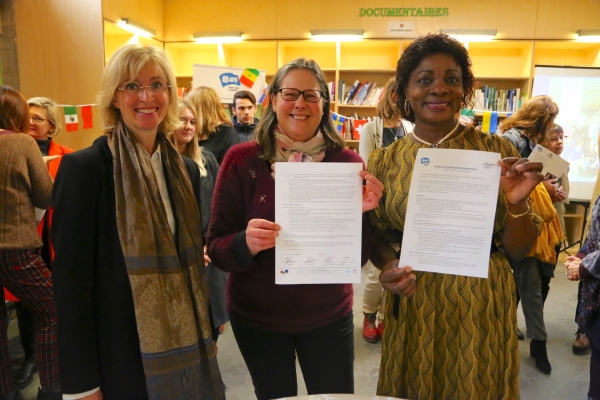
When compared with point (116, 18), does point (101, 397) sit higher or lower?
lower

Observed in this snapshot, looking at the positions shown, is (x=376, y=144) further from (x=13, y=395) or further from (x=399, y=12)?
(x=399, y=12)

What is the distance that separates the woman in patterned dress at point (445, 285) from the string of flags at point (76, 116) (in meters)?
4.12

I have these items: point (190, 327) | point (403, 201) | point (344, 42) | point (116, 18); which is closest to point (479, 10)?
point (344, 42)

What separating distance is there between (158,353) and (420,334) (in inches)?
31.8

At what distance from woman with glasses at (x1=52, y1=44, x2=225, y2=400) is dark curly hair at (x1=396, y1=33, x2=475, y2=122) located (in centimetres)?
76

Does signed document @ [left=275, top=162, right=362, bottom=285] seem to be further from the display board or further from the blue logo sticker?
the display board

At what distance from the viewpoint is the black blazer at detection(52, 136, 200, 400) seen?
1.13 metres

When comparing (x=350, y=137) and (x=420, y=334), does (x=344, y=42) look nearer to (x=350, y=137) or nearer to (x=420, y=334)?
(x=350, y=137)

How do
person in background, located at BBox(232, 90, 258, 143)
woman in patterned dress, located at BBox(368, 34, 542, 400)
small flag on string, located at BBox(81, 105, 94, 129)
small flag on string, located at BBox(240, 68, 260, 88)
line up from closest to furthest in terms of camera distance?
1. woman in patterned dress, located at BBox(368, 34, 542, 400)
2. person in background, located at BBox(232, 90, 258, 143)
3. small flag on string, located at BBox(81, 105, 94, 129)
4. small flag on string, located at BBox(240, 68, 260, 88)

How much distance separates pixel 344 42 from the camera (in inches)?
231

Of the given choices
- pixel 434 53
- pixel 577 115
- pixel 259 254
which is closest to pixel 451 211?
pixel 434 53

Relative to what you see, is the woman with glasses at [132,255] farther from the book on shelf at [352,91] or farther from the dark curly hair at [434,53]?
the book on shelf at [352,91]

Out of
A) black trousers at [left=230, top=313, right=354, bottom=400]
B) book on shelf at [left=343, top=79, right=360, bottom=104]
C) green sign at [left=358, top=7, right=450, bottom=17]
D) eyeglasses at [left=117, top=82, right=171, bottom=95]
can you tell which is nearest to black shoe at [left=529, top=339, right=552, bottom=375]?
black trousers at [left=230, top=313, right=354, bottom=400]

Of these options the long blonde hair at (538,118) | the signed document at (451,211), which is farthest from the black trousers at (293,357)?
the long blonde hair at (538,118)
